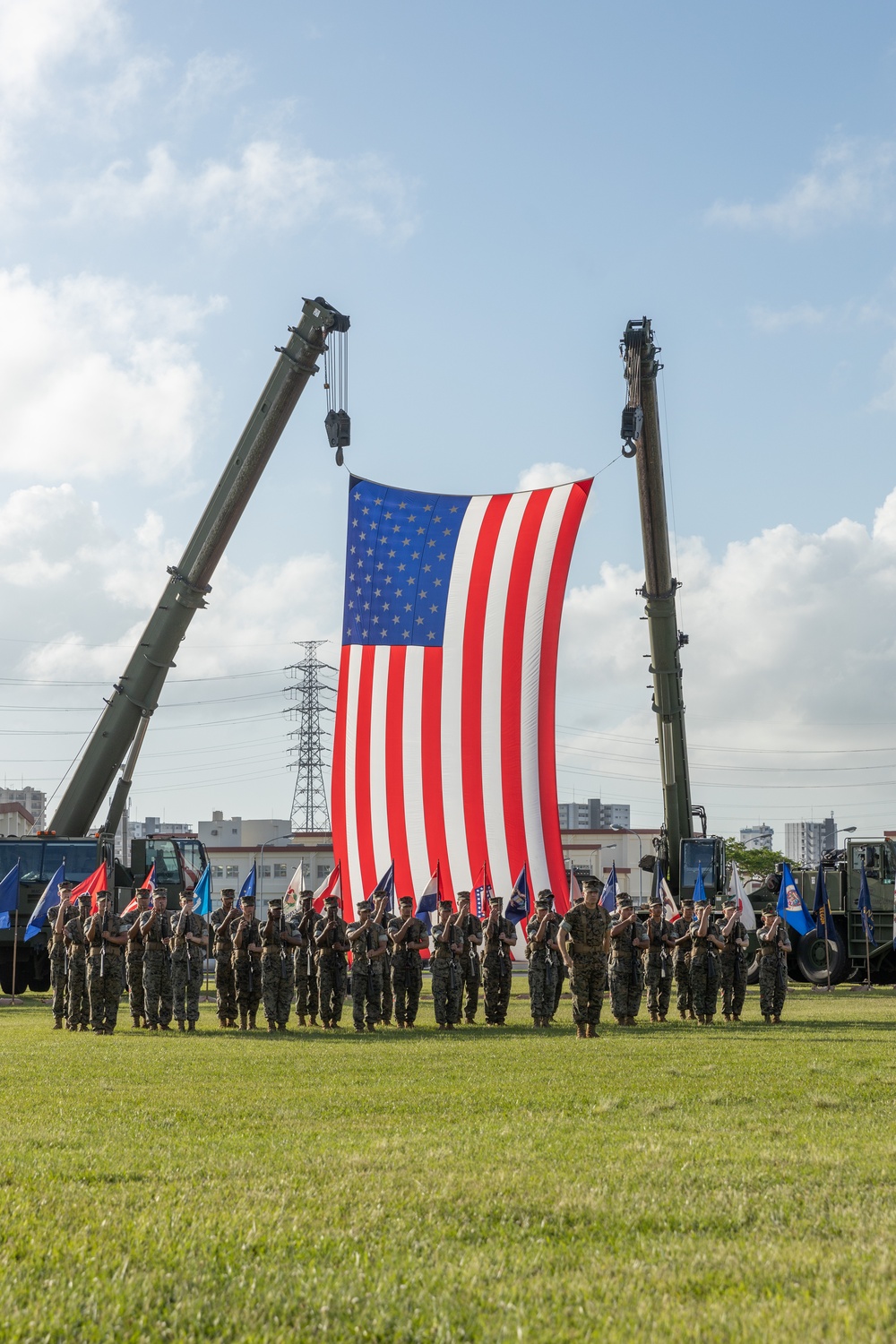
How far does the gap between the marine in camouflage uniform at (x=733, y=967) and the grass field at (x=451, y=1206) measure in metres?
7.12

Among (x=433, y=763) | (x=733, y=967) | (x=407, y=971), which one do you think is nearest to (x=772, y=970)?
(x=733, y=967)

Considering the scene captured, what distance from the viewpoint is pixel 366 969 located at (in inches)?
693

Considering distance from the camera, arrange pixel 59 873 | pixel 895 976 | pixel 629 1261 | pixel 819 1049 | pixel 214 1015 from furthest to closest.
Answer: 1. pixel 895 976
2. pixel 59 873
3. pixel 214 1015
4. pixel 819 1049
5. pixel 629 1261

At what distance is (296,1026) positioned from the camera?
60.5ft

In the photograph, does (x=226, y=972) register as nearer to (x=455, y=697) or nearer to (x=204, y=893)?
(x=455, y=697)

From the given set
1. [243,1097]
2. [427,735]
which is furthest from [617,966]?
[243,1097]

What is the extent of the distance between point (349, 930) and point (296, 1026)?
5.09 feet

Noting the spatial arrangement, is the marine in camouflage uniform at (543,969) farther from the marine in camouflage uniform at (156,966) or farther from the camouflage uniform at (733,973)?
the marine in camouflage uniform at (156,966)

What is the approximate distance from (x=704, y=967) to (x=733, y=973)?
607 millimetres

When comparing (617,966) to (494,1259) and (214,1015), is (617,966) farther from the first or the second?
(494,1259)

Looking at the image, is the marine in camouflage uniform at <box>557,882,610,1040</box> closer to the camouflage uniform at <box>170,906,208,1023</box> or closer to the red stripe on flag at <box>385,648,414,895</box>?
the camouflage uniform at <box>170,906,208,1023</box>

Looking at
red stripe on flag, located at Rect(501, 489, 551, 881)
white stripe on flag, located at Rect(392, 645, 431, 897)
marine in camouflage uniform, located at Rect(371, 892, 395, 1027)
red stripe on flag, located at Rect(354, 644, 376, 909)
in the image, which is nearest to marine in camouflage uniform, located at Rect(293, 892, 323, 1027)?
marine in camouflage uniform, located at Rect(371, 892, 395, 1027)

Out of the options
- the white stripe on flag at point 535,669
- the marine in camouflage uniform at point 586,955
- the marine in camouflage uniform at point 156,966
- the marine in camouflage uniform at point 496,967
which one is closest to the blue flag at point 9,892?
the marine in camouflage uniform at point 156,966

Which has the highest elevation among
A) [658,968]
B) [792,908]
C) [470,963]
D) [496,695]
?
[496,695]
